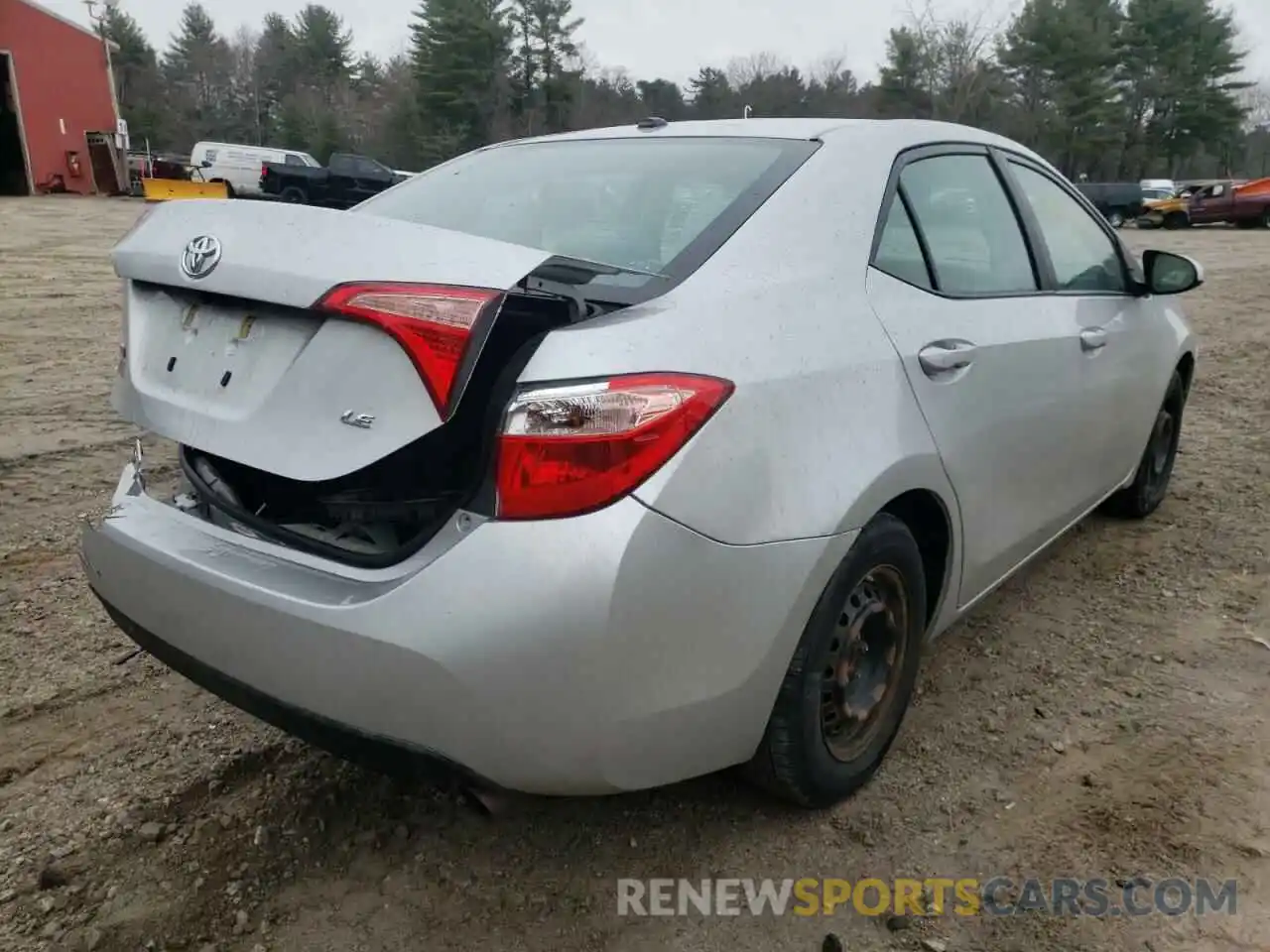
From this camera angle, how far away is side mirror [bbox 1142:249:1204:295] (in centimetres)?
363

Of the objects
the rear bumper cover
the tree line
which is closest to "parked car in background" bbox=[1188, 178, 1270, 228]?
the tree line

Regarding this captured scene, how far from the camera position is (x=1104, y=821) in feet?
7.62

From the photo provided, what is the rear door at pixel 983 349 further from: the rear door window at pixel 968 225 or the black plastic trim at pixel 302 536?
the black plastic trim at pixel 302 536

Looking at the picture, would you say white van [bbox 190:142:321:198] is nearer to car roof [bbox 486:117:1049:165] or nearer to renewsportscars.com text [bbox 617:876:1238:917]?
car roof [bbox 486:117:1049:165]

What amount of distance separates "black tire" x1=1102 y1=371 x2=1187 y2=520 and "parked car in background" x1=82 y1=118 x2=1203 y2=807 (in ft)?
6.59

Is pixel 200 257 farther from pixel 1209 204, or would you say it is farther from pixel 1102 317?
pixel 1209 204

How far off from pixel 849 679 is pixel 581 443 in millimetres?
1016

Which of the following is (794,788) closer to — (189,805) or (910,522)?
(910,522)

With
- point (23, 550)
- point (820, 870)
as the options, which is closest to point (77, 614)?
point (23, 550)

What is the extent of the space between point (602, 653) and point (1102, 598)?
2633 millimetres

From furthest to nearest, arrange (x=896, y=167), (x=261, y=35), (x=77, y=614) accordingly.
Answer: (x=261, y=35) < (x=77, y=614) < (x=896, y=167)

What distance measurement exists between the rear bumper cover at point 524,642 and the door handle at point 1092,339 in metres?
1.65

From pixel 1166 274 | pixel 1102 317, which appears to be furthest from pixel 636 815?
pixel 1166 274

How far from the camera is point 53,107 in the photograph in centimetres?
3497
